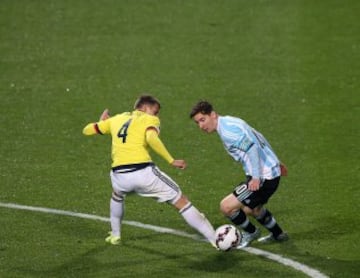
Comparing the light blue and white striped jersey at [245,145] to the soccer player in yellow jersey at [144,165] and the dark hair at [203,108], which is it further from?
the soccer player in yellow jersey at [144,165]

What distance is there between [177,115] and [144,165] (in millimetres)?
7350

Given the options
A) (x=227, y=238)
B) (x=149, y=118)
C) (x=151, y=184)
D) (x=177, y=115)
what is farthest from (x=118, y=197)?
(x=177, y=115)

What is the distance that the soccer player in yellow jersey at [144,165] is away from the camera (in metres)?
16.2

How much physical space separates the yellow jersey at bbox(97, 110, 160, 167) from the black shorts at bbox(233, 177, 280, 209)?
4.13 feet

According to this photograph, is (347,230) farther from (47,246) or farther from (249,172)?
(47,246)

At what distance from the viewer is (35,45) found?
2806cm

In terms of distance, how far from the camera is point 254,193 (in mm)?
16328

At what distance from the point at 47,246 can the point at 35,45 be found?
12.0m

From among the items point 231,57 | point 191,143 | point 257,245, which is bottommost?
point 257,245

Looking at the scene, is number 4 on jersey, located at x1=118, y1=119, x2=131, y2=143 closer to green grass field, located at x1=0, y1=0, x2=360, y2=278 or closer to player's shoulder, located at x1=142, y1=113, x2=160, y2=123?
player's shoulder, located at x1=142, y1=113, x2=160, y2=123

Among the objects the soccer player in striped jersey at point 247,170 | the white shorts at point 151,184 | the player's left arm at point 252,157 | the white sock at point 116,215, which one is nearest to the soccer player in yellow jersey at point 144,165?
the white shorts at point 151,184

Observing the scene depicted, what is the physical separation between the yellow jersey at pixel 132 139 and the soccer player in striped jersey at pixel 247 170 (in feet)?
2.23

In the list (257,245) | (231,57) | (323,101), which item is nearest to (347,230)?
(257,245)

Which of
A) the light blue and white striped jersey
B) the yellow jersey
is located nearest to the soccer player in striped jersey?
the light blue and white striped jersey
